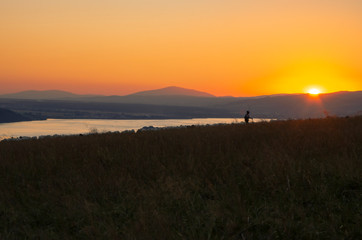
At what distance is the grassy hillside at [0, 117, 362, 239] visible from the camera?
4094mm

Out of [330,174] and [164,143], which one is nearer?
[330,174]

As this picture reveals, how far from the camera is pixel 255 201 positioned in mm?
4805

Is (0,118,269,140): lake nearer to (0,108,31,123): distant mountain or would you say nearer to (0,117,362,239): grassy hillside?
(0,117,362,239): grassy hillside

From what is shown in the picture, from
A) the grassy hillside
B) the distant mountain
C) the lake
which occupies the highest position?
the distant mountain

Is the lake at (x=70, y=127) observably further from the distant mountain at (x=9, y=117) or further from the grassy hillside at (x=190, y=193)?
the distant mountain at (x=9, y=117)

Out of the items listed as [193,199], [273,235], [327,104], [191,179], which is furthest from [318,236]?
[327,104]

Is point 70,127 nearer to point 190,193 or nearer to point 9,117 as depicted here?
point 9,117

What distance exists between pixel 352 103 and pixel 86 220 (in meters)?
198

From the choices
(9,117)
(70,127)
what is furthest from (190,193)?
(9,117)

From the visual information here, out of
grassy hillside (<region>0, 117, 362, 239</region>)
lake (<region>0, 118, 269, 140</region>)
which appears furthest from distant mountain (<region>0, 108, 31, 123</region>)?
grassy hillside (<region>0, 117, 362, 239</region>)

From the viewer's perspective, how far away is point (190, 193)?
17.3 feet

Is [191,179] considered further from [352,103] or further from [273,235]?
[352,103]

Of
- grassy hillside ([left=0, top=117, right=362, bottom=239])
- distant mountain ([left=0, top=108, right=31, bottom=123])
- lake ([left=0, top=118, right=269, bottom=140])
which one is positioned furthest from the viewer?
distant mountain ([left=0, top=108, right=31, bottom=123])

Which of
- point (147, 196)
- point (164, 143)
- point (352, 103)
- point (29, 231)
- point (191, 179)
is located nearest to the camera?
point (29, 231)
